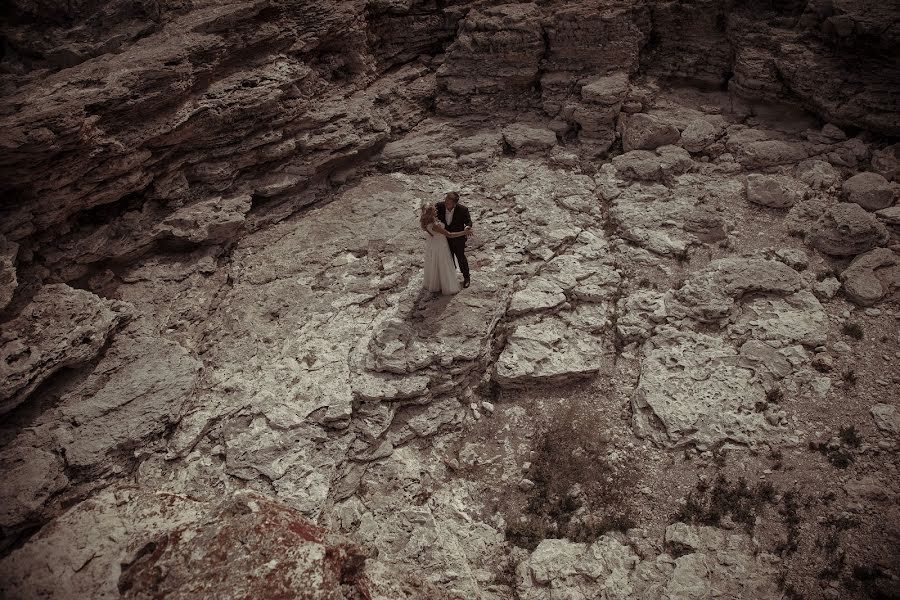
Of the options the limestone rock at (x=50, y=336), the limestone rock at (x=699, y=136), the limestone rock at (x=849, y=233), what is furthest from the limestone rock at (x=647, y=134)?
the limestone rock at (x=50, y=336)

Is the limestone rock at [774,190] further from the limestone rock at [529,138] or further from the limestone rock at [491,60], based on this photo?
the limestone rock at [491,60]

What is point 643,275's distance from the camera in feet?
29.8

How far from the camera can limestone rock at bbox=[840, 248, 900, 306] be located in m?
8.06

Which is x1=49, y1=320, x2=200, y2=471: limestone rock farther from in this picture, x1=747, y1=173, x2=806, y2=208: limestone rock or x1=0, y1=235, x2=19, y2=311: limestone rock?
x1=747, y1=173, x2=806, y2=208: limestone rock

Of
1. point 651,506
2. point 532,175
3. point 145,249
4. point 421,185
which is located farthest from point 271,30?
point 651,506

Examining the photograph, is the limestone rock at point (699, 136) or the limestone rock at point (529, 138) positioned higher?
the limestone rock at point (529, 138)

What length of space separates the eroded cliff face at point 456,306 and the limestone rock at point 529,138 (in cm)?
7

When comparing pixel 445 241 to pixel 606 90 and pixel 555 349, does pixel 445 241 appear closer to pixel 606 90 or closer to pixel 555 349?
pixel 555 349

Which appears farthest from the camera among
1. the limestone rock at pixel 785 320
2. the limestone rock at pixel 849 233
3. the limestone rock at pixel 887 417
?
the limestone rock at pixel 849 233

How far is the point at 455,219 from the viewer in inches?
315

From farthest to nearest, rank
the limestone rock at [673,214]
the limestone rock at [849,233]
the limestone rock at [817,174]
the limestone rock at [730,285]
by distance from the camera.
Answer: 1. the limestone rock at [817,174]
2. the limestone rock at [673,214]
3. the limestone rock at [849,233]
4. the limestone rock at [730,285]

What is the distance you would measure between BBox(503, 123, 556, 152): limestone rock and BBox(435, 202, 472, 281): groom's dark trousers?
438cm

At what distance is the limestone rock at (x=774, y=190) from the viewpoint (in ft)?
31.7

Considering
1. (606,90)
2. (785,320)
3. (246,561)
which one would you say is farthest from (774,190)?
(246,561)
